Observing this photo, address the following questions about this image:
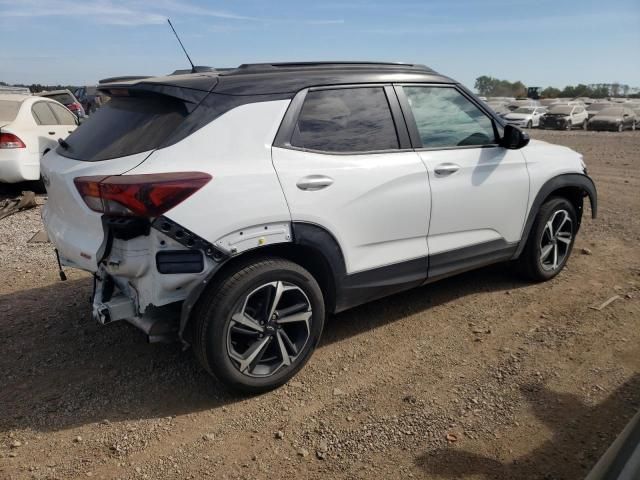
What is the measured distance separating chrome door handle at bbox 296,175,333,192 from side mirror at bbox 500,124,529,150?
1724mm

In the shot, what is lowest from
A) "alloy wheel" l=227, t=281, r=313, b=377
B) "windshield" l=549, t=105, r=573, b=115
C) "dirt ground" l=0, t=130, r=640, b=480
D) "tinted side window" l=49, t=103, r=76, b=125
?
"dirt ground" l=0, t=130, r=640, b=480

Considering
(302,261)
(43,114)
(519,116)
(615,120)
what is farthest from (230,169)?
(519,116)

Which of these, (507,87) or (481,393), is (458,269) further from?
(507,87)

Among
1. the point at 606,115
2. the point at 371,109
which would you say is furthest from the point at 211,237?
the point at 606,115

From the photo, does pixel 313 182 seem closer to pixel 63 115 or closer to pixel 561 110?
pixel 63 115

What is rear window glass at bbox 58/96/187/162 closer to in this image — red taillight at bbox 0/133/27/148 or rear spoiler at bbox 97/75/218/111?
rear spoiler at bbox 97/75/218/111

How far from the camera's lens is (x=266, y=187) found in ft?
9.52

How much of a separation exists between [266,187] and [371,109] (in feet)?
3.42

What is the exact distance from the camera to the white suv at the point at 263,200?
2736 mm

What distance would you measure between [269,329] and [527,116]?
30.6 metres

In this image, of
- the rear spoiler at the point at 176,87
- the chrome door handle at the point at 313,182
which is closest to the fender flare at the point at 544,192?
the chrome door handle at the point at 313,182

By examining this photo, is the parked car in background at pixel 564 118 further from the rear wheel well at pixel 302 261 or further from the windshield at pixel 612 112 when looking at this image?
the rear wheel well at pixel 302 261

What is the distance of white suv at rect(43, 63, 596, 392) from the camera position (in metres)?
2.74

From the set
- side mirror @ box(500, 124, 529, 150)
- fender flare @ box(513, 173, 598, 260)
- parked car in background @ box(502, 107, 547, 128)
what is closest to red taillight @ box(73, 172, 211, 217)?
side mirror @ box(500, 124, 529, 150)
